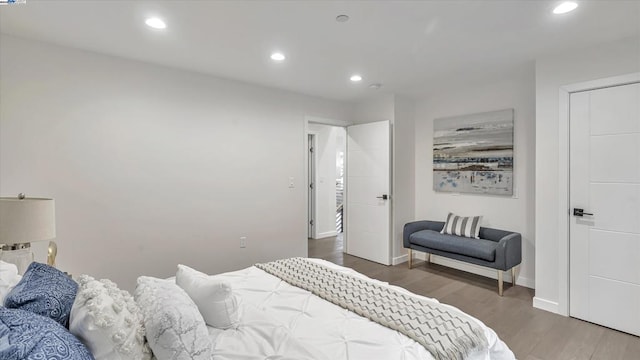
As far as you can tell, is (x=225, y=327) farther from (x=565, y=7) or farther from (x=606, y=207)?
(x=606, y=207)

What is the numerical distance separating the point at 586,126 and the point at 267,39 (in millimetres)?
2970

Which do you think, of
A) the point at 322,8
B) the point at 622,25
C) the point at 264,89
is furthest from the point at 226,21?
the point at 622,25

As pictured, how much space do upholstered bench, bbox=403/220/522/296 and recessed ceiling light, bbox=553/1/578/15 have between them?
2.26 metres

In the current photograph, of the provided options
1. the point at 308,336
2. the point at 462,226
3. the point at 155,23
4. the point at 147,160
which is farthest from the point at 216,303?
the point at 462,226

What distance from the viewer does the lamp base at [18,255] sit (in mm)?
1987

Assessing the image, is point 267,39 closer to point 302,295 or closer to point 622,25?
point 302,295

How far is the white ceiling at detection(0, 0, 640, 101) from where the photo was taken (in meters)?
2.17

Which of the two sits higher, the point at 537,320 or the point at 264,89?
the point at 264,89

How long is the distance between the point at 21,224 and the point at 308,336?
1.85 m

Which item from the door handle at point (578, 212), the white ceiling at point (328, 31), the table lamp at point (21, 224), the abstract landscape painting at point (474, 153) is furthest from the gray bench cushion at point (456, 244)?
the table lamp at point (21, 224)

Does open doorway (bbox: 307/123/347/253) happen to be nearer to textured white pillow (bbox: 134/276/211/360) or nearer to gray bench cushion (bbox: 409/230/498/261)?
gray bench cushion (bbox: 409/230/498/261)

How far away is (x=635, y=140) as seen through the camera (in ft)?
8.59

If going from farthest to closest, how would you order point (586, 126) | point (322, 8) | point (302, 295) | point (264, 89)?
1. point (264, 89)
2. point (586, 126)
3. point (322, 8)
4. point (302, 295)

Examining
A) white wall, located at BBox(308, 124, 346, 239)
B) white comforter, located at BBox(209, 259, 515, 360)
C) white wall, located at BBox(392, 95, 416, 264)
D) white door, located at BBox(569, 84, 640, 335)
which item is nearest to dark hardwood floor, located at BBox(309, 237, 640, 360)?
white door, located at BBox(569, 84, 640, 335)
